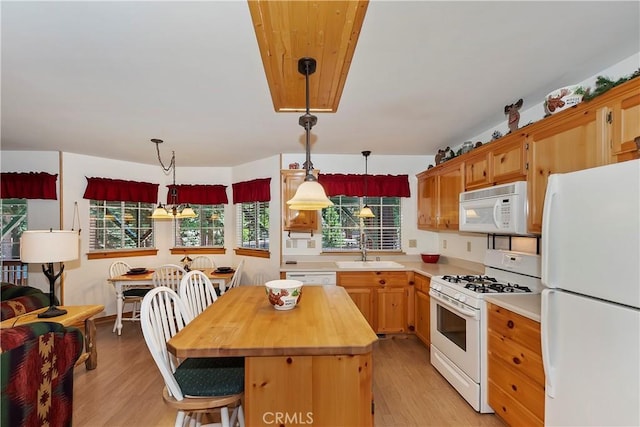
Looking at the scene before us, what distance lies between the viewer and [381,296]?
3.68 m

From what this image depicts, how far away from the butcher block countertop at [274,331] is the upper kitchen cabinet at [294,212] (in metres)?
1.84

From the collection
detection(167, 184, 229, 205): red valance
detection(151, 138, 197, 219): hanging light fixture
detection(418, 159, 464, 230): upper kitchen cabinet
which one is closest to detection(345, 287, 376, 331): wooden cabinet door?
detection(418, 159, 464, 230): upper kitchen cabinet

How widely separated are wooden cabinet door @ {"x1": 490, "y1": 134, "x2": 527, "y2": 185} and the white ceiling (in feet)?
1.17

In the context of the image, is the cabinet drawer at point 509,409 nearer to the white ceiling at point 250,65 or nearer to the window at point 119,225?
the white ceiling at point 250,65

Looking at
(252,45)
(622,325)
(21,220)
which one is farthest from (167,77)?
(21,220)

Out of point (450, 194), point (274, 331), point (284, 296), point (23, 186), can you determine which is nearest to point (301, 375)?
point (274, 331)

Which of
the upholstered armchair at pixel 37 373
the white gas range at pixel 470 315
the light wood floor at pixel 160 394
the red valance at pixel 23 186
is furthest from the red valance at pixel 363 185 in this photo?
the red valance at pixel 23 186

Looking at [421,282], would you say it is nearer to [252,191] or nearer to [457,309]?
[457,309]

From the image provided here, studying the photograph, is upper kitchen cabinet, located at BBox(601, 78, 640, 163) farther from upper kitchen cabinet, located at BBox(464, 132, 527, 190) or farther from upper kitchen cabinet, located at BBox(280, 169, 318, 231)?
upper kitchen cabinet, located at BBox(280, 169, 318, 231)

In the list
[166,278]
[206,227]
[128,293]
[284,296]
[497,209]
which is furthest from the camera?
[206,227]

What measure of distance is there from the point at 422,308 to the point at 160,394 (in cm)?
262

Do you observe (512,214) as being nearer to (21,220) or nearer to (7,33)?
(7,33)

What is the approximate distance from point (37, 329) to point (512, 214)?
117 inches

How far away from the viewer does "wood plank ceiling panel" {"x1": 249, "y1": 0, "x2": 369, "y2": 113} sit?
131 centimetres
